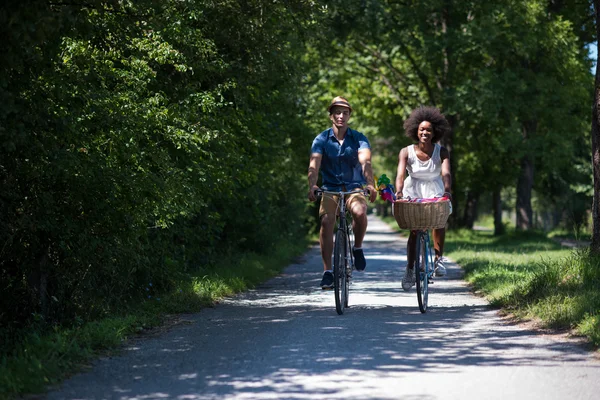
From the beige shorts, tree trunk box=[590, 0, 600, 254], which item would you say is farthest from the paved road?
tree trunk box=[590, 0, 600, 254]

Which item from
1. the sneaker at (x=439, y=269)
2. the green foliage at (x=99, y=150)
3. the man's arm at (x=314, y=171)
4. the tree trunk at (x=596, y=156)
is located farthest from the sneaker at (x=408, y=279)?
the green foliage at (x=99, y=150)

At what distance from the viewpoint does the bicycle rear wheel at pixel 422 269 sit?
10688 millimetres

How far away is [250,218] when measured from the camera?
2172 cm

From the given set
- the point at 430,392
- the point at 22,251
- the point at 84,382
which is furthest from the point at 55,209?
the point at 430,392

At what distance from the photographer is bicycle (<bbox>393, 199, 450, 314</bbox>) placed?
417 inches

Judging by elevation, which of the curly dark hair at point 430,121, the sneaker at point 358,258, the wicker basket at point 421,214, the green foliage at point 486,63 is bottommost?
the sneaker at point 358,258

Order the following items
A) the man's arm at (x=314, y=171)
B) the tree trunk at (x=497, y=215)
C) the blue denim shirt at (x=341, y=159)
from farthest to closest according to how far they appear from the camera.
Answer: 1. the tree trunk at (x=497, y=215)
2. the blue denim shirt at (x=341, y=159)
3. the man's arm at (x=314, y=171)

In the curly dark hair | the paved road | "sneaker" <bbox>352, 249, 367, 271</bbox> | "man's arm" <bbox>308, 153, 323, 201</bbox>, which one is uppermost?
the curly dark hair

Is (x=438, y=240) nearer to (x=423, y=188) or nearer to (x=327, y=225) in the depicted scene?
(x=423, y=188)

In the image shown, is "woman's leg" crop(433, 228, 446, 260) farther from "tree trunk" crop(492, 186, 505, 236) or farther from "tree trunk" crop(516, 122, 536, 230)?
"tree trunk" crop(492, 186, 505, 236)

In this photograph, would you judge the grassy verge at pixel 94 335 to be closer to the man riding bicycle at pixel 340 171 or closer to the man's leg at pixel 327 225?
the man's leg at pixel 327 225

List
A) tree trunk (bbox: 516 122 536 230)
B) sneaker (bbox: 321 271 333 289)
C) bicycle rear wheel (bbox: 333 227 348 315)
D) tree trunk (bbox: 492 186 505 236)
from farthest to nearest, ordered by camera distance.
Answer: tree trunk (bbox: 492 186 505 236) → tree trunk (bbox: 516 122 536 230) → sneaker (bbox: 321 271 333 289) → bicycle rear wheel (bbox: 333 227 348 315)

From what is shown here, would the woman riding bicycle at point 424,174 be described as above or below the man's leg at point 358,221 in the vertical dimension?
above

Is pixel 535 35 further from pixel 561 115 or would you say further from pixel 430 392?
pixel 430 392
